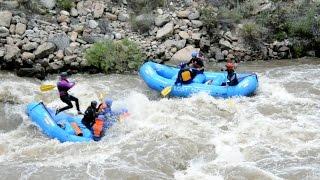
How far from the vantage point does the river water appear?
8.95m

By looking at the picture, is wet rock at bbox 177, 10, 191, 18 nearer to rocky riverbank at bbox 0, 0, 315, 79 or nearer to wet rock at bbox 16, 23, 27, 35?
rocky riverbank at bbox 0, 0, 315, 79

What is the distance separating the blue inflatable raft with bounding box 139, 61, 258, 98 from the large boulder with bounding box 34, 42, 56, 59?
2.71 meters

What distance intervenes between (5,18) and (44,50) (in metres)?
1.79

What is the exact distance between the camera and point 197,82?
12914 millimetres

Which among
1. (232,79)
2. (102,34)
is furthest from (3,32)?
(232,79)

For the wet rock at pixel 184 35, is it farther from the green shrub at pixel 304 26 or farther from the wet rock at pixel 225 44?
the green shrub at pixel 304 26

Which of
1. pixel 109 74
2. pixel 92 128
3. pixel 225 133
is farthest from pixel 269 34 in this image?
pixel 92 128

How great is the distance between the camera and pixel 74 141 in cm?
995

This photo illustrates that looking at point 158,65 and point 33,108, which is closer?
point 33,108

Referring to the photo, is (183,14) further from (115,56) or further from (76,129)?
(76,129)

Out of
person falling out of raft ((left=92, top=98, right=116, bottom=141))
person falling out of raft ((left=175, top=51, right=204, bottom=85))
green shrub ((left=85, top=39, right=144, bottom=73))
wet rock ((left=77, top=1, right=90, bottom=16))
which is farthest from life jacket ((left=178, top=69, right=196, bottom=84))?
wet rock ((left=77, top=1, right=90, bottom=16))

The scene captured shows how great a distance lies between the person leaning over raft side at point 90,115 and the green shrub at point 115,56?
3.88m

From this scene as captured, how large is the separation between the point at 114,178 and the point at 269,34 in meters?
9.05

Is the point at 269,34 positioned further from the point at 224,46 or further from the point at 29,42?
the point at 29,42
